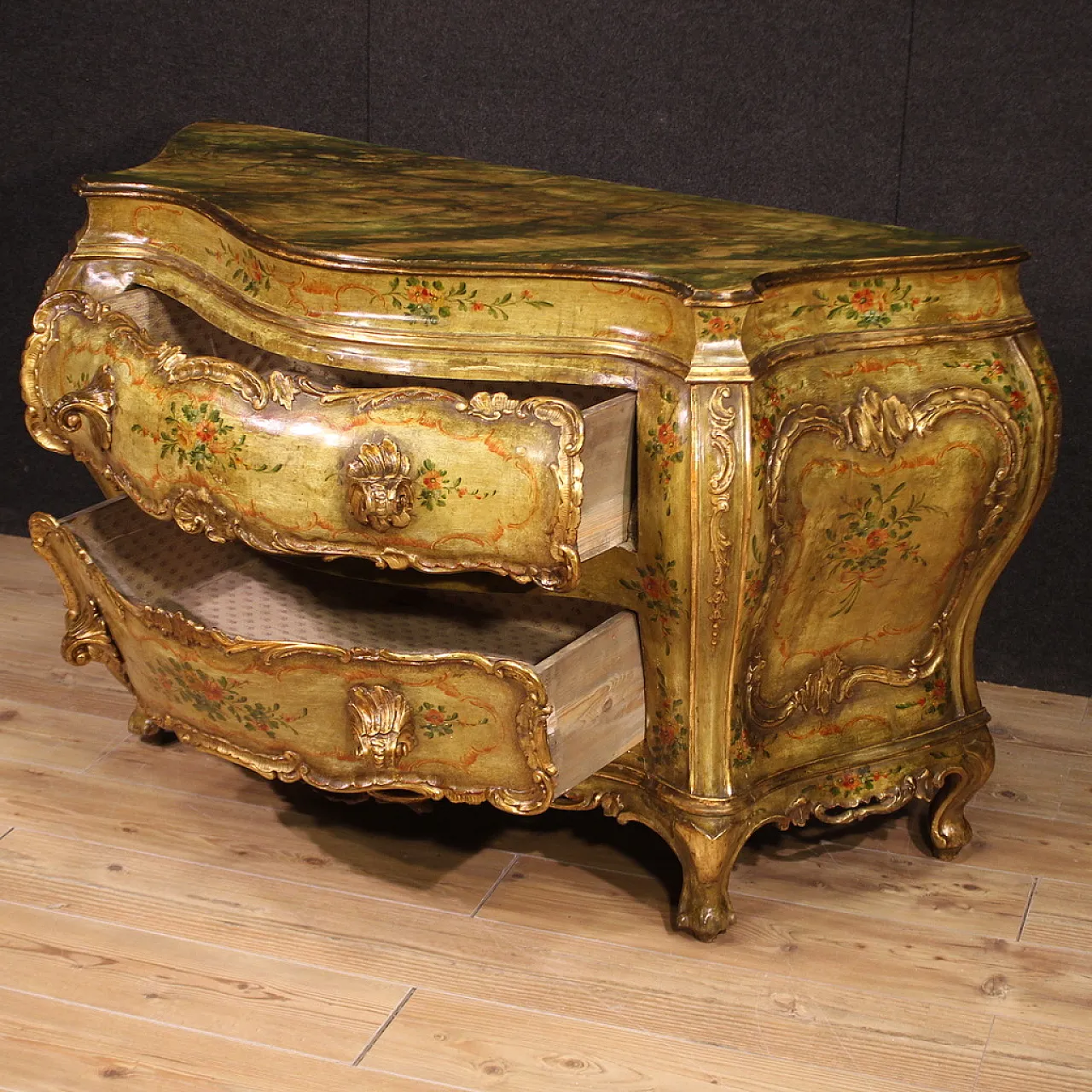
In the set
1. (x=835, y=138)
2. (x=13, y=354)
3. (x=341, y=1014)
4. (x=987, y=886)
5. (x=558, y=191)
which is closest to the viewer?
(x=341, y=1014)

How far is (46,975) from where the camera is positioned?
1.80 m

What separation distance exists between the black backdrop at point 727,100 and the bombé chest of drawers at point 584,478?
1.59ft

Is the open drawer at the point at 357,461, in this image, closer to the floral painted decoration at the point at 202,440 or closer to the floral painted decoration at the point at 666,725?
the floral painted decoration at the point at 202,440

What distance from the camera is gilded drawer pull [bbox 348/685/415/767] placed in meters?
1.74

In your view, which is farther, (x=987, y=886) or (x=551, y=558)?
(x=987, y=886)

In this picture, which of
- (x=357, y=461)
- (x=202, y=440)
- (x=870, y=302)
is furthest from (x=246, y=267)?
(x=870, y=302)

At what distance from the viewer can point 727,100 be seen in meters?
2.49

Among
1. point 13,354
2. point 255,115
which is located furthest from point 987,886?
point 13,354

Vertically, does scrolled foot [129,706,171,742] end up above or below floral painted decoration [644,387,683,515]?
below

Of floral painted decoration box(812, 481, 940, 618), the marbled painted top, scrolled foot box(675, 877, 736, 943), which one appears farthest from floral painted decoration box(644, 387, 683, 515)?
scrolled foot box(675, 877, 736, 943)

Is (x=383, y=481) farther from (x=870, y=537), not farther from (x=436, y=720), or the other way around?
(x=870, y=537)

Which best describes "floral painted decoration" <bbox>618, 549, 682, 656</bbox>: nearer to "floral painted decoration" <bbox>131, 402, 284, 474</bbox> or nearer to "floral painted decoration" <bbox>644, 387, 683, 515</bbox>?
"floral painted decoration" <bbox>644, 387, 683, 515</bbox>

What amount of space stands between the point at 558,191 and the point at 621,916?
3.37ft

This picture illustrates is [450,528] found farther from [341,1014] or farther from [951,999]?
Answer: [951,999]
